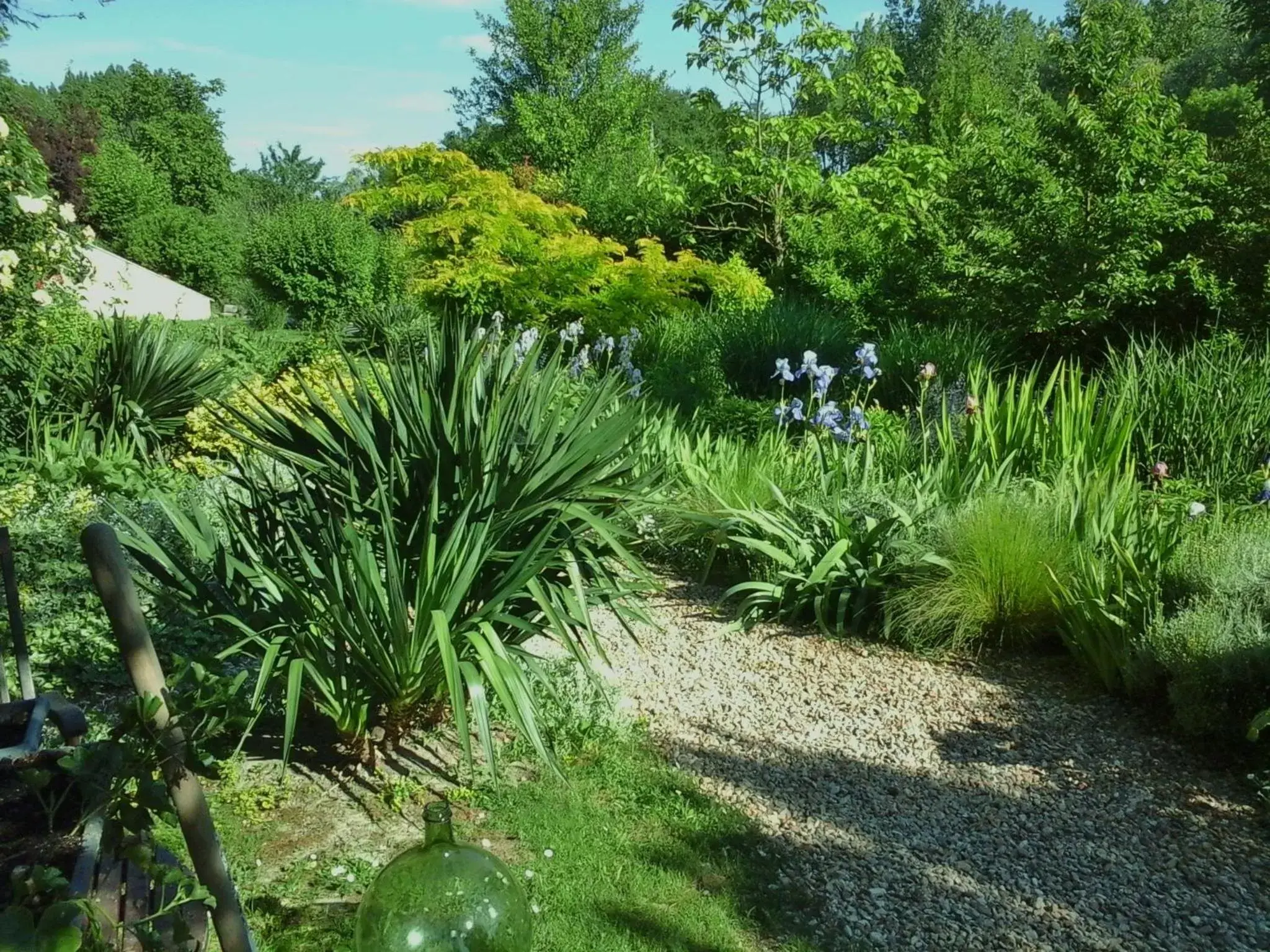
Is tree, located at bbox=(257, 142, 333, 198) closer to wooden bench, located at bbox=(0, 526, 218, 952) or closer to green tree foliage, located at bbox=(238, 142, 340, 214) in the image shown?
green tree foliage, located at bbox=(238, 142, 340, 214)

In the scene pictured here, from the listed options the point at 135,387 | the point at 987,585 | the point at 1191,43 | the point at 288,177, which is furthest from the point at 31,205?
the point at 288,177

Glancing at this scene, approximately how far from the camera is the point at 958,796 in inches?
141

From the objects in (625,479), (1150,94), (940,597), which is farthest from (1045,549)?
(1150,94)

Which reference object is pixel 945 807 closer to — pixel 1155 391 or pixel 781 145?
pixel 1155 391

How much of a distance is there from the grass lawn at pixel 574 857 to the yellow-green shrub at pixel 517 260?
8.68 m

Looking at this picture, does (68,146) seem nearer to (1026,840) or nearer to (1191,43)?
(1026,840)

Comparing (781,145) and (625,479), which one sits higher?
(781,145)

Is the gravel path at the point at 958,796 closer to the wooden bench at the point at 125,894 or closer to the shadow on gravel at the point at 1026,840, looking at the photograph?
the shadow on gravel at the point at 1026,840

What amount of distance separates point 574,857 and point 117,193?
122 feet

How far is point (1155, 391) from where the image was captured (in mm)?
6762

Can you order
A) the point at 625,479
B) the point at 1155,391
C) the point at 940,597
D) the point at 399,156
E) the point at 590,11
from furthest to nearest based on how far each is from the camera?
the point at 590,11 < the point at 399,156 < the point at 1155,391 < the point at 940,597 < the point at 625,479

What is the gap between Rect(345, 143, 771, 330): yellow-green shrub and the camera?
39.1 ft

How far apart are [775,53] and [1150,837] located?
1293cm

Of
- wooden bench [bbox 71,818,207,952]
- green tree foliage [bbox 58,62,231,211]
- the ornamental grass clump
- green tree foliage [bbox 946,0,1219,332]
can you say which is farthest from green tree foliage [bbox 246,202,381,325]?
green tree foliage [bbox 58,62,231,211]
